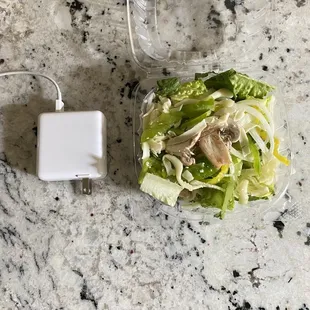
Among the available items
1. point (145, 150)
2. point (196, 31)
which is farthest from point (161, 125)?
point (196, 31)

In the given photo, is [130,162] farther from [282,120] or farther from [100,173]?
[282,120]

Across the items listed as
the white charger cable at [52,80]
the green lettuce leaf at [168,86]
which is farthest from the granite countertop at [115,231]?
the green lettuce leaf at [168,86]

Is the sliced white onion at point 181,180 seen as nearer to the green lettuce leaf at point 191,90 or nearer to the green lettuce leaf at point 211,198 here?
the green lettuce leaf at point 211,198

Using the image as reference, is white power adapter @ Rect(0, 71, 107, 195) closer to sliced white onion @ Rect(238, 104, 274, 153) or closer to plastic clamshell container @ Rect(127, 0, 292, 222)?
plastic clamshell container @ Rect(127, 0, 292, 222)

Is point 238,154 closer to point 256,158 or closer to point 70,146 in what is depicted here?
point 256,158

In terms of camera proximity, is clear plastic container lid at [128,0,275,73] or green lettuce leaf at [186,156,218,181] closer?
green lettuce leaf at [186,156,218,181]

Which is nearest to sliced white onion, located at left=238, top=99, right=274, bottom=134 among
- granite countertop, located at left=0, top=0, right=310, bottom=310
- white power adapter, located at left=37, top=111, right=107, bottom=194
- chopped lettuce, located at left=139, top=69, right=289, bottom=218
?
chopped lettuce, located at left=139, top=69, right=289, bottom=218

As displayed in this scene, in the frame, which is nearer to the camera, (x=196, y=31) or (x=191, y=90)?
(x=191, y=90)
